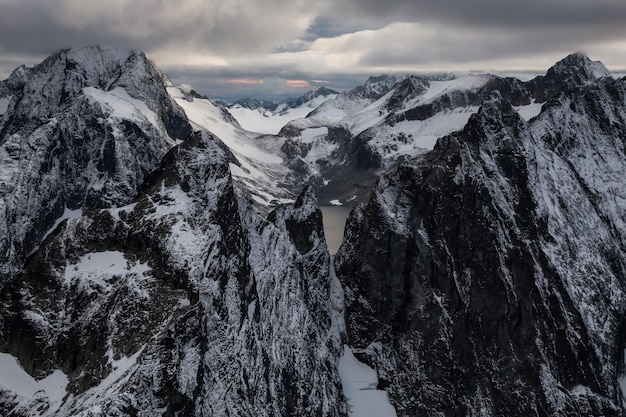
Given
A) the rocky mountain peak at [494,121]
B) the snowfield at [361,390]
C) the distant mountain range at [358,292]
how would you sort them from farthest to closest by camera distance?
the rocky mountain peak at [494,121]
the snowfield at [361,390]
the distant mountain range at [358,292]

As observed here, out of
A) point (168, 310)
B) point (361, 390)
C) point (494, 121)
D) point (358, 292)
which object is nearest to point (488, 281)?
point (358, 292)

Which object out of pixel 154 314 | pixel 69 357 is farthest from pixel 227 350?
pixel 69 357

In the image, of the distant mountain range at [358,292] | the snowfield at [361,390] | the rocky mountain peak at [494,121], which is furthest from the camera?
the rocky mountain peak at [494,121]

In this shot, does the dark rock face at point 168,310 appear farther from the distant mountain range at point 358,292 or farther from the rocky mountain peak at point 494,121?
the rocky mountain peak at point 494,121

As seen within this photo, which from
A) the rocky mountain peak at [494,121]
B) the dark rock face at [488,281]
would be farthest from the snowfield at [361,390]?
the rocky mountain peak at [494,121]

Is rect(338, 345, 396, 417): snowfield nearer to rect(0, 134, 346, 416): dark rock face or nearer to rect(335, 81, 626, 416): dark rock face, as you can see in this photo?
rect(335, 81, 626, 416): dark rock face

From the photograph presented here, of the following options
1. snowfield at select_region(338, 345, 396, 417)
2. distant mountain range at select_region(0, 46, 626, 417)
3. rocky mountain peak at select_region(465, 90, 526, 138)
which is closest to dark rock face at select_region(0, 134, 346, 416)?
distant mountain range at select_region(0, 46, 626, 417)
